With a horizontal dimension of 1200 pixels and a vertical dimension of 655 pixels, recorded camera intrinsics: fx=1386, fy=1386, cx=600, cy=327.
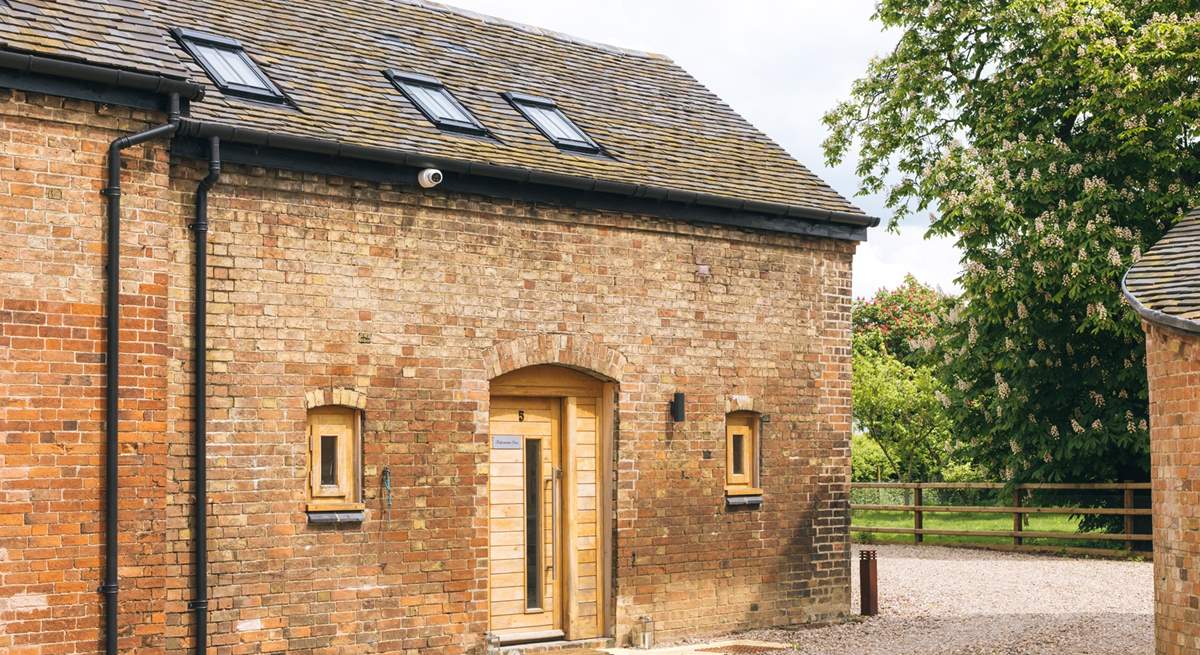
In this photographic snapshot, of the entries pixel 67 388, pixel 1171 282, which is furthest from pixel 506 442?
pixel 1171 282

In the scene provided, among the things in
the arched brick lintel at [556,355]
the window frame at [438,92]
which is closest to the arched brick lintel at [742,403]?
the arched brick lintel at [556,355]

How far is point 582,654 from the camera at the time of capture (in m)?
12.7

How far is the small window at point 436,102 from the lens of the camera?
13078 mm

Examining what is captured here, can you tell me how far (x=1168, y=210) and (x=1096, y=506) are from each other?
4.96 metres

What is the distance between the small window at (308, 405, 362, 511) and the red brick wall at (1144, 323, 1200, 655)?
6.48 meters

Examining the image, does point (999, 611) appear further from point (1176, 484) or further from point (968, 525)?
point (968, 525)

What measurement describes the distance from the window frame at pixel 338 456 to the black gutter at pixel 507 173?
83.6 inches

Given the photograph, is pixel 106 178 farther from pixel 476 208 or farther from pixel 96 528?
pixel 476 208

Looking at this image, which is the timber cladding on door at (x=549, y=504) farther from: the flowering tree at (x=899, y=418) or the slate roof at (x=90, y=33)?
the flowering tree at (x=899, y=418)

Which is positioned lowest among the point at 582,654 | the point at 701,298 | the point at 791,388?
the point at 582,654

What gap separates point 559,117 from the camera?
48.2 feet

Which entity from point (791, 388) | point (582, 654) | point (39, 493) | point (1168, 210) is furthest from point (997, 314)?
point (39, 493)

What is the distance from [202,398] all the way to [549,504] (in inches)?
152

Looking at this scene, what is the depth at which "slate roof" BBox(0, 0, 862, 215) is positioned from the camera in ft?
33.9
